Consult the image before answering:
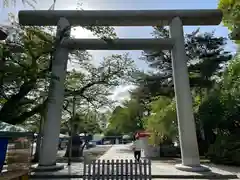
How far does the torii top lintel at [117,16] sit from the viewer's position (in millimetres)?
13523

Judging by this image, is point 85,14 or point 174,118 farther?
point 174,118

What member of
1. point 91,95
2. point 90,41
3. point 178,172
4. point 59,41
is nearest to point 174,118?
point 91,95

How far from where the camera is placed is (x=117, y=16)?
1366 cm

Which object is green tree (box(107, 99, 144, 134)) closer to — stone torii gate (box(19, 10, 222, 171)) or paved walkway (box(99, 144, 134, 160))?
paved walkway (box(99, 144, 134, 160))

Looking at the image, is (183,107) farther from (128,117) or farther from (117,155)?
(128,117)

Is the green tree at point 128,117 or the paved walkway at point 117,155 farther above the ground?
the green tree at point 128,117

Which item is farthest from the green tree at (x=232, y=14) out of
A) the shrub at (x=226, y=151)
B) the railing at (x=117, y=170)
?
the railing at (x=117, y=170)

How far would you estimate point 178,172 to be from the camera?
11.2 m

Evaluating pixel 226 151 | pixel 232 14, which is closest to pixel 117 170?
pixel 226 151

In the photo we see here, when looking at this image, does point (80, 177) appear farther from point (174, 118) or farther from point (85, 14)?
point (174, 118)

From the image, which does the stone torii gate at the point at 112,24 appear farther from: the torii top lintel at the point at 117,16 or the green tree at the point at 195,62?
the green tree at the point at 195,62

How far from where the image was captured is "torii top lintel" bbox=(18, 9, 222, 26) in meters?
13.5

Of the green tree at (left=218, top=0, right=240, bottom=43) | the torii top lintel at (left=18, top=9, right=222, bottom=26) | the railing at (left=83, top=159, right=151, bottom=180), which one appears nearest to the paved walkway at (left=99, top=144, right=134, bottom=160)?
the torii top lintel at (left=18, top=9, right=222, bottom=26)

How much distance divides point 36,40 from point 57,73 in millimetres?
2019
